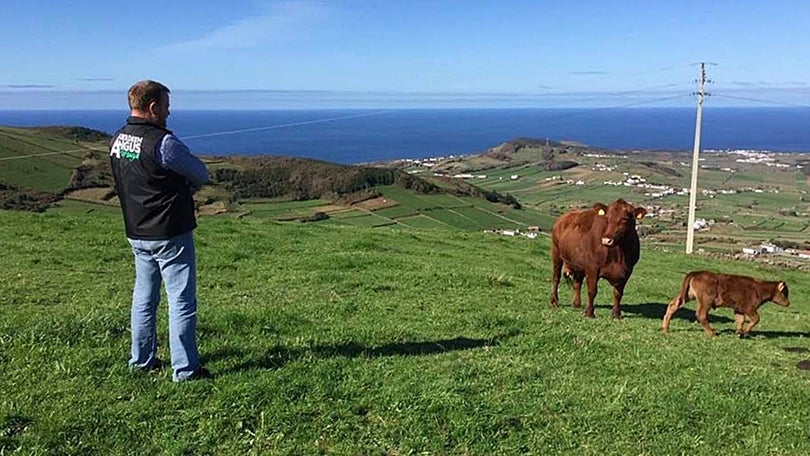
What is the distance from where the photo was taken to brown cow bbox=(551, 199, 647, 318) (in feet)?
36.0

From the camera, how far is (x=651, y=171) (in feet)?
297

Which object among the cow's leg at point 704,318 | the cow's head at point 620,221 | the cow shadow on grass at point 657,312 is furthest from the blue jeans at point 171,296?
the cow shadow on grass at point 657,312

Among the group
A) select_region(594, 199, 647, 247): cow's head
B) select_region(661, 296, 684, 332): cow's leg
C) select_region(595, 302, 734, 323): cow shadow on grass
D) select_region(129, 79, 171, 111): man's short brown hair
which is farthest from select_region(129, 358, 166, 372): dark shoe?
select_region(595, 302, 734, 323): cow shadow on grass

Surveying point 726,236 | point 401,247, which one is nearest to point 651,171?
point 726,236

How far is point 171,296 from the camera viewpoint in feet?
19.9

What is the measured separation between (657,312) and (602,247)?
2.77 m

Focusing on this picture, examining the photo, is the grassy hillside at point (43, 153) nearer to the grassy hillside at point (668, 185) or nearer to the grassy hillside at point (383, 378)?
the grassy hillside at point (668, 185)

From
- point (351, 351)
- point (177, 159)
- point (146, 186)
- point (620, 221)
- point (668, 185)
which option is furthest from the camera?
point (668, 185)

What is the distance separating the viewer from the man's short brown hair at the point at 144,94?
223 inches

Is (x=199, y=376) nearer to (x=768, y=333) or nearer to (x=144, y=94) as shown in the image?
(x=144, y=94)

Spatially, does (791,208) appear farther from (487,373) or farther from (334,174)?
(487,373)

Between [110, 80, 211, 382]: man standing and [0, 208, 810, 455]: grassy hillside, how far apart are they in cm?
44

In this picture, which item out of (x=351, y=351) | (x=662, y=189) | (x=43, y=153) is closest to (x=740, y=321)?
(x=351, y=351)

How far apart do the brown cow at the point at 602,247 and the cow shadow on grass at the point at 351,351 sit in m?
3.60
